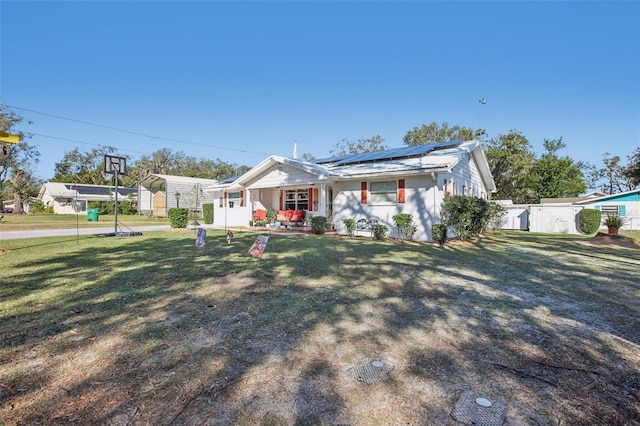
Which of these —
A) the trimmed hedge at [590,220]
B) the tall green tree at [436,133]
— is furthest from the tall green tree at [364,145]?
the trimmed hedge at [590,220]

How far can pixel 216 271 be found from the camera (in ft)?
20.8

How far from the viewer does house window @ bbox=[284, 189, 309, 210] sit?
1783 cm

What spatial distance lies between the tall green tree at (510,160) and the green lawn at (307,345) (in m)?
24.6

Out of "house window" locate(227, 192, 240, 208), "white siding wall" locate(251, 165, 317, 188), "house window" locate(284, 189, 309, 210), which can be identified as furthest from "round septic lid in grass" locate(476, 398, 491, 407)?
"house window" locate(227, 192, 240, 208)

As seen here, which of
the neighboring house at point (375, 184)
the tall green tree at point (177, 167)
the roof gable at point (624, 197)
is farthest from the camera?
the tall green tree at point (177, 167)

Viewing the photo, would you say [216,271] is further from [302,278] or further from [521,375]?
[521,375]

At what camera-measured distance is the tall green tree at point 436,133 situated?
31.3 m

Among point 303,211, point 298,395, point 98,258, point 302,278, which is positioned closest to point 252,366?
point 298,395

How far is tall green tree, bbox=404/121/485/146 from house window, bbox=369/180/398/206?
70.1 ft

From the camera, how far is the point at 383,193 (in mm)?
13461

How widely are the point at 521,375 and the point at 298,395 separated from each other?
5.99 ft

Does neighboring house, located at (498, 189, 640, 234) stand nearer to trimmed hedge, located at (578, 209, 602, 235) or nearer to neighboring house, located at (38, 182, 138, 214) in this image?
trimmed hedge, located at (578, 209, 602, 235)

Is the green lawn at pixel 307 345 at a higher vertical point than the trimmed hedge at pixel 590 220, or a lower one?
lower

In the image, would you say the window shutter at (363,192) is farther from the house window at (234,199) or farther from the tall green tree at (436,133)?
the tall green tree at (436,133)
